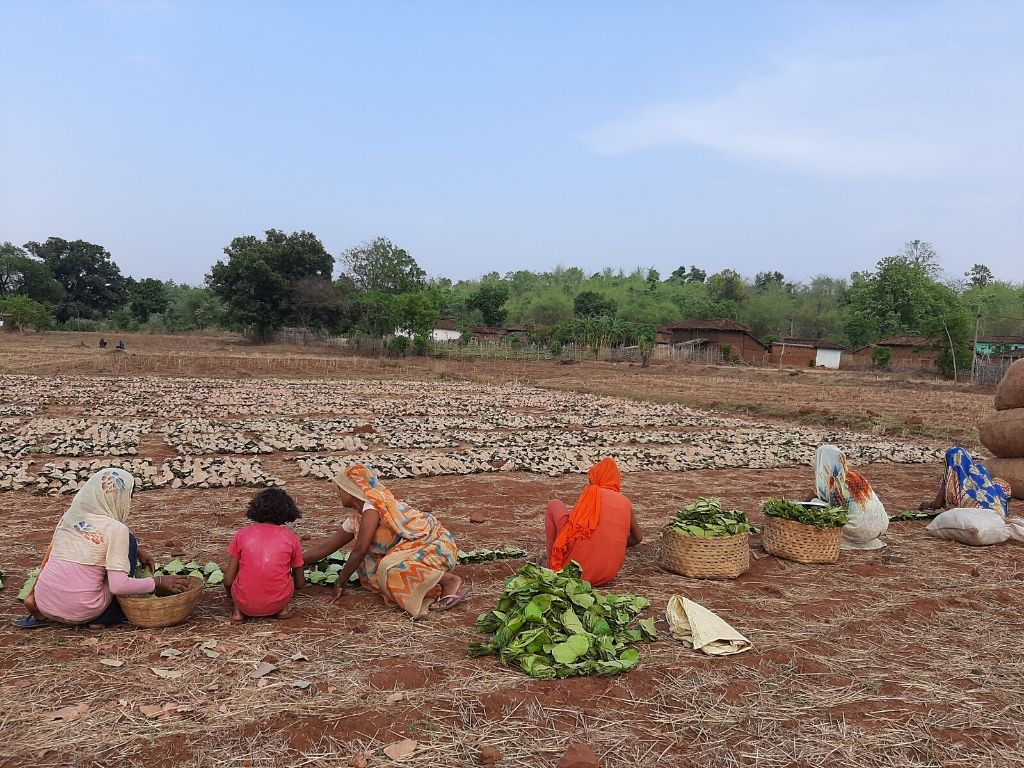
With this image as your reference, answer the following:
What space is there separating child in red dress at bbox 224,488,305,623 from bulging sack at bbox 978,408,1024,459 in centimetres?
840

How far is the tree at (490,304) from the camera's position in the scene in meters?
57.9

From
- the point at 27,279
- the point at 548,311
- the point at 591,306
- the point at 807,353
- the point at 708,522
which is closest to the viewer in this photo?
the point at 708,522

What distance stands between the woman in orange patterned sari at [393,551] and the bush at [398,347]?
30.4 m

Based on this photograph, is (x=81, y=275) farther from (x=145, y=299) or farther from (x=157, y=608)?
(x=157, y=608)

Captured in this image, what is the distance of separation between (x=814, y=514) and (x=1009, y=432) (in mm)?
4704

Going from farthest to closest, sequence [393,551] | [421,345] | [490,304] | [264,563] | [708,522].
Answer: [490,304]
[421,345]
[708,522]
[393,551]
[264,563]

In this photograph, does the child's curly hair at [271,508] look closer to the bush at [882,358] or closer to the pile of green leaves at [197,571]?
the pile of green leaves at [197,571]

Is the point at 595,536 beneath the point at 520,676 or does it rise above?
above

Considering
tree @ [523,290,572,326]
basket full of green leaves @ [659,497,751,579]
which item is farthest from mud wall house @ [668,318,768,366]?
basket full of green leaves @ [659,497,751,579]

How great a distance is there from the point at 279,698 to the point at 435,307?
34669 millimetres

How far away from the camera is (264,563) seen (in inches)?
150

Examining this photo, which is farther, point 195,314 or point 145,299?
point 145,299

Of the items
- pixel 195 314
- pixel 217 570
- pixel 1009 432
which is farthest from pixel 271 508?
pixel 195 314

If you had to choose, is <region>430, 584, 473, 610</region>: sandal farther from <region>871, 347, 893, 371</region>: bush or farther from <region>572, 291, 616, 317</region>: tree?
<region>572, 291, 616, 317</region>: tree
